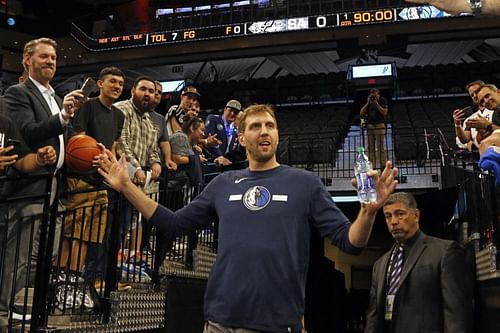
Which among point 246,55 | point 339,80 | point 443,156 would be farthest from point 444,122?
point 246,55

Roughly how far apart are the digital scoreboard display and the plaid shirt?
1029 cm

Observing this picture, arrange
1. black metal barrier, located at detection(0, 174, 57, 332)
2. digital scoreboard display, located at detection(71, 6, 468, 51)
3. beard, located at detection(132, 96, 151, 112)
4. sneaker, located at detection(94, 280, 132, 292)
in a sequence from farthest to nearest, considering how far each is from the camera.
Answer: digital scoreboard display, located at detection(71, 6, 468, 51) → beard, located at detection(132, 96, 151, 112) → sneaker, located at detection(94, 280, 132, 292) → black metal barrier, located at detection(0, 174, 57, 332)

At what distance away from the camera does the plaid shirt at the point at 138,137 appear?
422cm

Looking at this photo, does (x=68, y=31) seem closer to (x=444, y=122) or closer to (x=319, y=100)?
(x=319, y=100)

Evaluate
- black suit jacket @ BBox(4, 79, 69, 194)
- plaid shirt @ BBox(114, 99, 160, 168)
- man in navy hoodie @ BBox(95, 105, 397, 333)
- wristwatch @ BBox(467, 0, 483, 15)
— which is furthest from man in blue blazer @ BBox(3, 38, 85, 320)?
wristwatch @ BBox(467, 0, 483, 15)

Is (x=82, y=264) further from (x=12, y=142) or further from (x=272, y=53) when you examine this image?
(x=272, y=53)

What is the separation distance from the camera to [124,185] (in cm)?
229

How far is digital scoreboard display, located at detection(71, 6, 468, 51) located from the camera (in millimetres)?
13453

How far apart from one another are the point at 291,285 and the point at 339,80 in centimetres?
1476

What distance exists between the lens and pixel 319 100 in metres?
16.8

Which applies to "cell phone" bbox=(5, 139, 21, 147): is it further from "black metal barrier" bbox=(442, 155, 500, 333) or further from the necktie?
"black metal barrier" bbox=(442, 155, 500, 333)

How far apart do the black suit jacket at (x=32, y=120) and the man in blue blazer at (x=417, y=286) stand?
2.35 meters

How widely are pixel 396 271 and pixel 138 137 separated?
92.5 inches

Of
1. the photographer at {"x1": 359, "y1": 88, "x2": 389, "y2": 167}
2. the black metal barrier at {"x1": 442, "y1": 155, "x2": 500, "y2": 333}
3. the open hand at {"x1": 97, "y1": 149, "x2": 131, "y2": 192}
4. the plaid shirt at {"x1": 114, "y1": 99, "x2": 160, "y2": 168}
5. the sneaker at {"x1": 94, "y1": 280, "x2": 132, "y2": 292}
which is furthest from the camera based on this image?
the photographer at {"x1": 359, "y1": 88, "x2": 389, "y2": 167}
